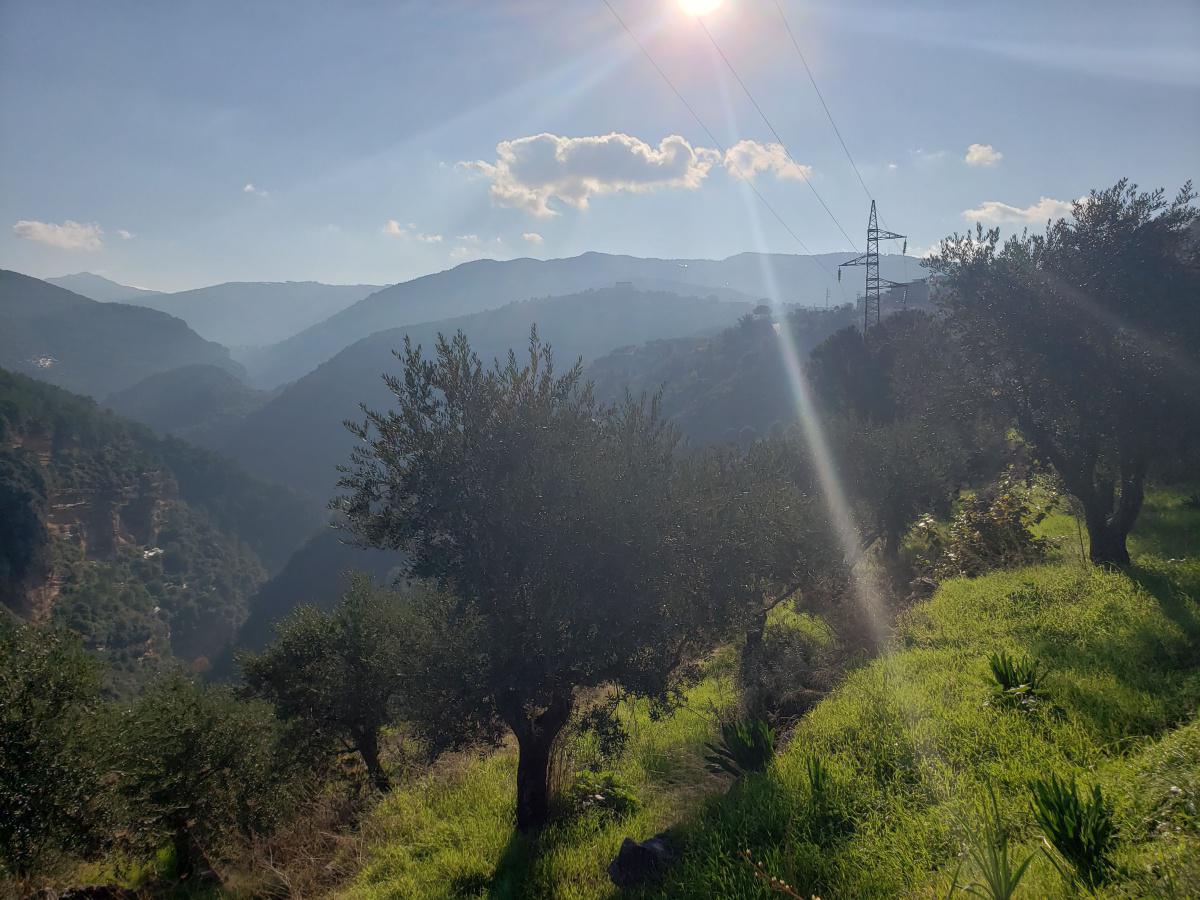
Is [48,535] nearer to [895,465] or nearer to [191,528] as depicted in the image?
[191,528]

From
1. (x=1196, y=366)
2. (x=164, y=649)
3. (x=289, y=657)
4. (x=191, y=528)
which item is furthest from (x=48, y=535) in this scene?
(x=1196, y=366)

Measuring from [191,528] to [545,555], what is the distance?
593 feet

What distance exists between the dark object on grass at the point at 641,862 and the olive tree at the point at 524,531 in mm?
2233

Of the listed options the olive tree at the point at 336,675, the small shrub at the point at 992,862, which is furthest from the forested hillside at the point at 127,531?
the small shrub at the point at 992,862

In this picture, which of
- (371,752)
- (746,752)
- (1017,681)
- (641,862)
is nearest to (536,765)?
(641,862)

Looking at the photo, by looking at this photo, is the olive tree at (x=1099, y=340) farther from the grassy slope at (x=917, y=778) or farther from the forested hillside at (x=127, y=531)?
the forested hillside at (x=127, y=531)

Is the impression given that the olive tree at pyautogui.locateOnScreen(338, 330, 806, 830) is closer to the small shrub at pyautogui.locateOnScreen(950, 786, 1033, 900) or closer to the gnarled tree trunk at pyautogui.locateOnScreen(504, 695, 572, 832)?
the gnarled tree trunk at pyautogui.locateOnScreen(504, 695, 572, 832)

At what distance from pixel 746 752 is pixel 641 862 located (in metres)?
2.87

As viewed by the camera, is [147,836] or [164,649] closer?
[147,836]

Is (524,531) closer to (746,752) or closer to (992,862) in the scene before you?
(746,752)

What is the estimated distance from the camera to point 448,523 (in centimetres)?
900

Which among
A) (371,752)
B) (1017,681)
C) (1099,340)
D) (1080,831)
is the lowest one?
(371,752)

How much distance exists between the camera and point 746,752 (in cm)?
984

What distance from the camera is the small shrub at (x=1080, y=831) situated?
500cm
